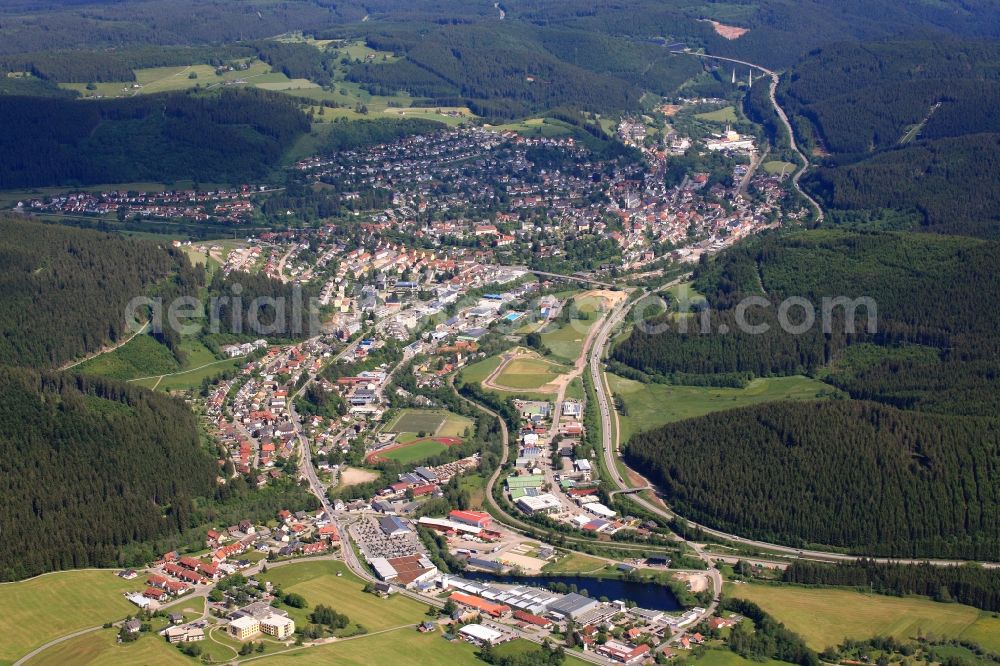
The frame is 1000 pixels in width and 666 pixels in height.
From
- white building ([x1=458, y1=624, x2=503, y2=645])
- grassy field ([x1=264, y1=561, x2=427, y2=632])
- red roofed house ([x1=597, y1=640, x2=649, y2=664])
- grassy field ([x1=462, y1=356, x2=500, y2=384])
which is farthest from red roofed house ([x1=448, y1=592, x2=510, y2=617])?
grassy field ([x1=462, y1=356, x2=500, y2=384])

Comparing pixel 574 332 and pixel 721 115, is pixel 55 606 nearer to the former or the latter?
pixel 574 332

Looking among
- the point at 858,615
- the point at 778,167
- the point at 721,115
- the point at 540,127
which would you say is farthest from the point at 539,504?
the point at 721,115

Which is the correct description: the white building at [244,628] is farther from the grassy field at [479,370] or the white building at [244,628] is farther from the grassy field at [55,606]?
the grassy field at [479,370]

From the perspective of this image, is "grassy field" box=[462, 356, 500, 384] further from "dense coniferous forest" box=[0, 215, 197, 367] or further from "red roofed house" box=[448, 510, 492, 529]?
"dense coniferous forest" box=[0, 215, 197, 367]

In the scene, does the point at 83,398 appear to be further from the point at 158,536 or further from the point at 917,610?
the point at 917,610

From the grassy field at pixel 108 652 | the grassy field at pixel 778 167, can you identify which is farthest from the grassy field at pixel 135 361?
the grassy field at pixel 778 167
